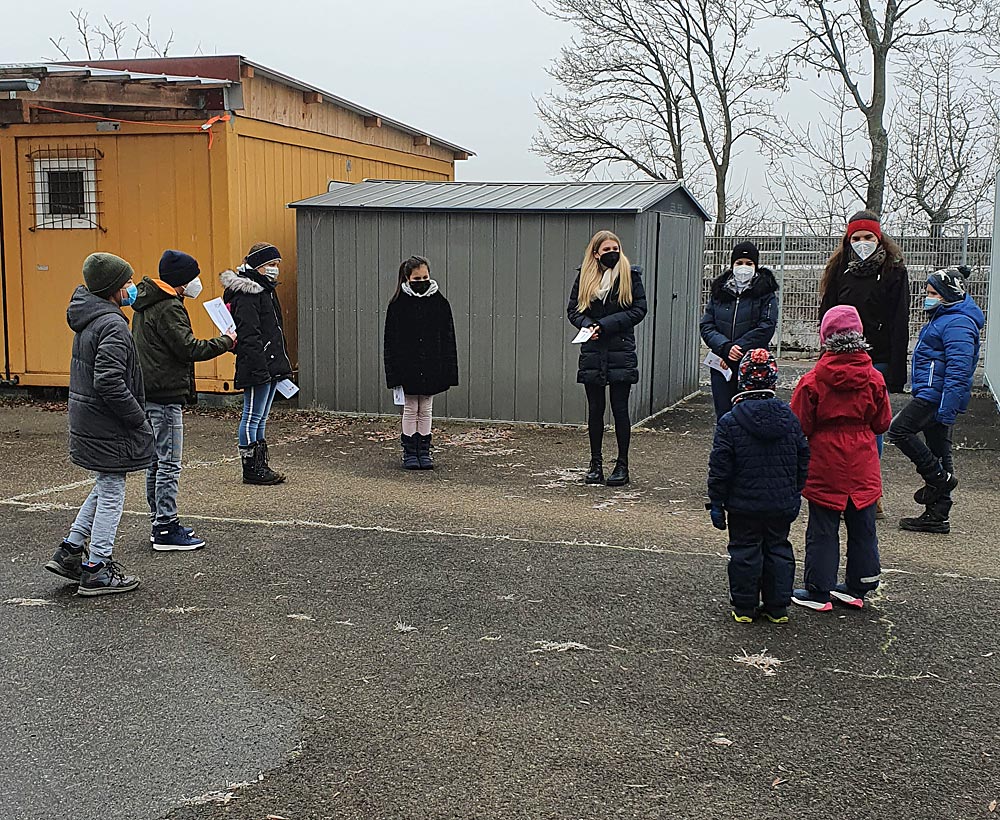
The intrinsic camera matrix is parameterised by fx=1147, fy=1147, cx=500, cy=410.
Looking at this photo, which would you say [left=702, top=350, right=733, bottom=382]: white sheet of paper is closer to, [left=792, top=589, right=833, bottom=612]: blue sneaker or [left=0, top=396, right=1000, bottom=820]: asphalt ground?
[left=0, top=396, right=1000, bottom=820]: asphalt ground

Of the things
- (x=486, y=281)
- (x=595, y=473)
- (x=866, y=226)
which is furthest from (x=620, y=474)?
(x=486, y=281)

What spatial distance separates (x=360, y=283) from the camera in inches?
Answer: 440

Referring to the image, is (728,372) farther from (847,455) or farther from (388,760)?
(388,760)

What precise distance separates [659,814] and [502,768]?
56cm

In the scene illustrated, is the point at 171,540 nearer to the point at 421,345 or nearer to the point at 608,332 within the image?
the point at 421,345

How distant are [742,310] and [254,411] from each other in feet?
11.2

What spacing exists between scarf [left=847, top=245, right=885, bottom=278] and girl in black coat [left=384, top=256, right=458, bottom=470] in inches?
120

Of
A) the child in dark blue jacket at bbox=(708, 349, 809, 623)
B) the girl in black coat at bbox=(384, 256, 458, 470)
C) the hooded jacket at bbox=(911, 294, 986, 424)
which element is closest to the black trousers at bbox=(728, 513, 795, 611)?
the child in dark blue jacket at bbox=(708, 349, 809, 623)

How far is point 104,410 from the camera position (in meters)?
5.43

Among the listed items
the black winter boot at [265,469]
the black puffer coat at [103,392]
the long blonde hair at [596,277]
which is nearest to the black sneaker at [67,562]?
the black puffer coat at [103,392]

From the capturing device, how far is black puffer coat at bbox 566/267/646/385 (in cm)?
817

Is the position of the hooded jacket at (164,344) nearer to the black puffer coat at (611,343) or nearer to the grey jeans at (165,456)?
the grey jeans at (165,456)

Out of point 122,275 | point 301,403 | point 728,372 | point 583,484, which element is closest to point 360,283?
point 301,403

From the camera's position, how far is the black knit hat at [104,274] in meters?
5.42
